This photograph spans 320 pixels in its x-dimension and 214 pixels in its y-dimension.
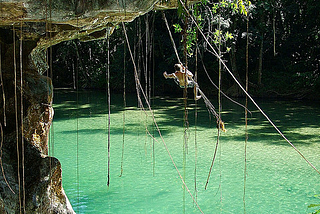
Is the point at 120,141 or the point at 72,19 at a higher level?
the point at 72,19

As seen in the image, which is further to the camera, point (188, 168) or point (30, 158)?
point (188, 168)

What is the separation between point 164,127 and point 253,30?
616 cm

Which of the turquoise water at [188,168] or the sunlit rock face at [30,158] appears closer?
the sunlit rock face at [30,158]

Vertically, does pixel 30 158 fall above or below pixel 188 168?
above

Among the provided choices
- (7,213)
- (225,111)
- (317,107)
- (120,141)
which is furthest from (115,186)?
(317,107)

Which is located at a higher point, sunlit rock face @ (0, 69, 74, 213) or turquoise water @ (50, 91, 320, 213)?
sunlit rock face @ (0, 69, 74, 213)

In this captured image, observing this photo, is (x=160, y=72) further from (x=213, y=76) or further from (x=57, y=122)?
(x=57, y=122)

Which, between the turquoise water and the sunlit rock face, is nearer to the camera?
the sunlit rock face

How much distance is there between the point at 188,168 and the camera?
464cm

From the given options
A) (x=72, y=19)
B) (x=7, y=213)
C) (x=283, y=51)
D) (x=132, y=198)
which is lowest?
(x=132, y=198)

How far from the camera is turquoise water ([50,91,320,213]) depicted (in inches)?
140

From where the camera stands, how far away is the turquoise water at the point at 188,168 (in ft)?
11.6

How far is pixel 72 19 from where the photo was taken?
2.09 m

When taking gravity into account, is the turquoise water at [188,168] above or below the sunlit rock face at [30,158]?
below
